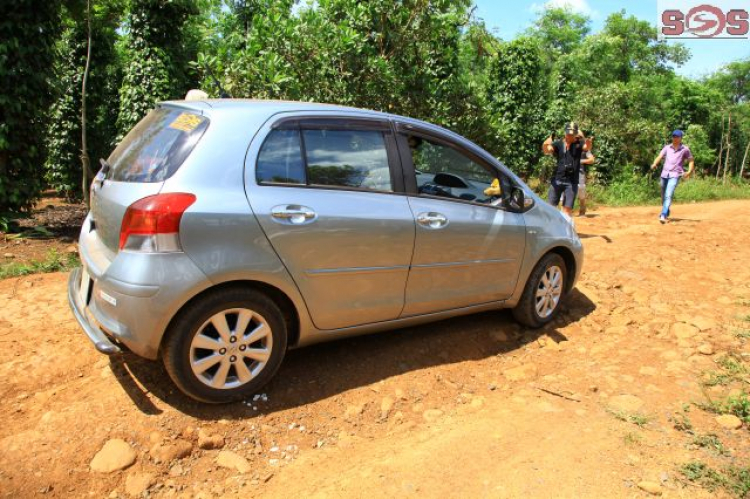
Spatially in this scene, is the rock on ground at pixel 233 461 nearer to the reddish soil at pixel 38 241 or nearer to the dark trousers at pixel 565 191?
the reddish soil at pixel 38 241

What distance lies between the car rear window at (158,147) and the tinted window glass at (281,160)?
37 centimetres

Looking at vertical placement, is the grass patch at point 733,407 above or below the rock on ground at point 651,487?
above

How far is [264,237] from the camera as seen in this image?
308 centimetres

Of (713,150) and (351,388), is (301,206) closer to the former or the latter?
(351,388)

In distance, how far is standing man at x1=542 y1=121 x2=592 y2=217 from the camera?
8125 mm

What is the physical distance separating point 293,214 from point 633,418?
8.06ft

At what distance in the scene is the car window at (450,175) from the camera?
13.0 feet

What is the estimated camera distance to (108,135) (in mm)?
13508

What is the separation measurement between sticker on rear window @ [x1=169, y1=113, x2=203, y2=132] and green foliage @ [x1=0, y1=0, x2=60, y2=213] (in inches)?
190

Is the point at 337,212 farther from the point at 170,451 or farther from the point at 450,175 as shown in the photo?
the point at 170,451

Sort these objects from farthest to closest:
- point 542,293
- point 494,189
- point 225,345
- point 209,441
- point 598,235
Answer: point 598,235 → point 542,293 → point 494,189 → point 225,345 → point 209,441

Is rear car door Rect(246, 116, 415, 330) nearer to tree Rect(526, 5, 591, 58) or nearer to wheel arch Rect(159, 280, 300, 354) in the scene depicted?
wheel arch Rect(159, 280, 300, 354)

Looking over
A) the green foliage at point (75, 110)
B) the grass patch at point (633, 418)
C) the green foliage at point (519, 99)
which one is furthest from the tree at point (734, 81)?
the grass patch at point (633, 418)

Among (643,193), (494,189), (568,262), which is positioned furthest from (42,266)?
(643,193)
